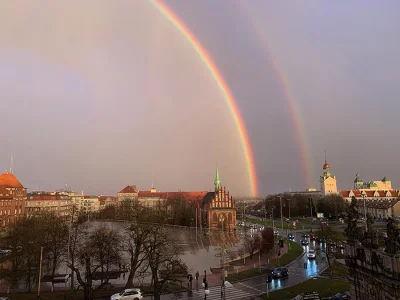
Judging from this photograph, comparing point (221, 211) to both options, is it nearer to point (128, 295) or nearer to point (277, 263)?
point (277, 263)

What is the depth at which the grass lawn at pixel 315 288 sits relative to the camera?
26.8 meters

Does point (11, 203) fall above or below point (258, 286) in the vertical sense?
above

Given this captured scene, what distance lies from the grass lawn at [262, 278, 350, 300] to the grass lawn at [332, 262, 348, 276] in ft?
12.5

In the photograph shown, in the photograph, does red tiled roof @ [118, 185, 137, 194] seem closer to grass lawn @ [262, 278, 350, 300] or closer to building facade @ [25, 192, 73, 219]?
building facade @ [25, 192, 73, 219]

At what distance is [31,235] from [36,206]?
93677 mm

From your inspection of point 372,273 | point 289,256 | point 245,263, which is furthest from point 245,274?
point 372,273

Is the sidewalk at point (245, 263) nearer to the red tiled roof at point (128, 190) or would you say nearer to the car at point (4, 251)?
the car at point (4, 251)

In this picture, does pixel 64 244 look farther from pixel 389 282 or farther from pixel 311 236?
pixel 311 236

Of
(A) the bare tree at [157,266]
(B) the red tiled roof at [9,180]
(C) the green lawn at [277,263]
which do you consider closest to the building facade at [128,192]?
(B) the red tiled roof at [9,180]

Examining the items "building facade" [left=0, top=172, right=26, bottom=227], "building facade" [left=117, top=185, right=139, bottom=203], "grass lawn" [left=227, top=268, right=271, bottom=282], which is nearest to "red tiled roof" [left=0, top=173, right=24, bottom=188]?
"building facade" [left=0, top=172, right=26, bottom=227]

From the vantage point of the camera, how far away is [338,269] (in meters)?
37.2

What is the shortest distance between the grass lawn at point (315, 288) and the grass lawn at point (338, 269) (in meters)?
3.81

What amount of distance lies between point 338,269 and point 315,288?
10.2 m

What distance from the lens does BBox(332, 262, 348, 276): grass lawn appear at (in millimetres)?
34981
